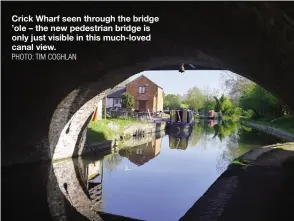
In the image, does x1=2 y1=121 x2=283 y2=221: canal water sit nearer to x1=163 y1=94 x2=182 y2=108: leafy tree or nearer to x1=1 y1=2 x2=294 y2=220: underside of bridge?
x1=1 y1=2 x2=294 y2=220: underside of bridge

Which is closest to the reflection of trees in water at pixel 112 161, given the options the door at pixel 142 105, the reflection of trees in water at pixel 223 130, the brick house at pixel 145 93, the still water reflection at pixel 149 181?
the still water reflection at pixel 149 181

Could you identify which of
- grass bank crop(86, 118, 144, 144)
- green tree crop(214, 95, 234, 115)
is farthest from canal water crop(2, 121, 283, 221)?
green tree crop(214, 95, 234, 115)

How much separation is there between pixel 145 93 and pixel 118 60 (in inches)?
1717

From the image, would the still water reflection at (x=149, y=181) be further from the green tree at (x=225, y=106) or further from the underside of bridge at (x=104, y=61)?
the green tree at (x=225, y=106)

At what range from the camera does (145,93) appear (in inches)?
2114

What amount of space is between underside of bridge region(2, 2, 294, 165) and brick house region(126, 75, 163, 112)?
125ft

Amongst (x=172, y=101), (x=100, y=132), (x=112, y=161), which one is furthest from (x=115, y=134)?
(x=172, y=101)

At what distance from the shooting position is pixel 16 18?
8336 mm

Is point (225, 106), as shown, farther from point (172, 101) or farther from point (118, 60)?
point (118, 60)

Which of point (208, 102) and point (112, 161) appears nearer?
point (112, 161)

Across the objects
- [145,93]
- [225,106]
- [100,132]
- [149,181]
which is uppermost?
[145,93]

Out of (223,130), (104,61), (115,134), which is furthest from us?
(223,130)

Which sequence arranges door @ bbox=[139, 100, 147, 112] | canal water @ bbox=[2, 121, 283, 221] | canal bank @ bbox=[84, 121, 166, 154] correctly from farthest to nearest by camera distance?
door @ bbox=[139, 100, 147, 112] → canal bank @ bbox=[84, 121, 166, 154] → canal water @ bbox=[2, 121, 283, 221]

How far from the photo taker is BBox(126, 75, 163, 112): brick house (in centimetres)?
5304
